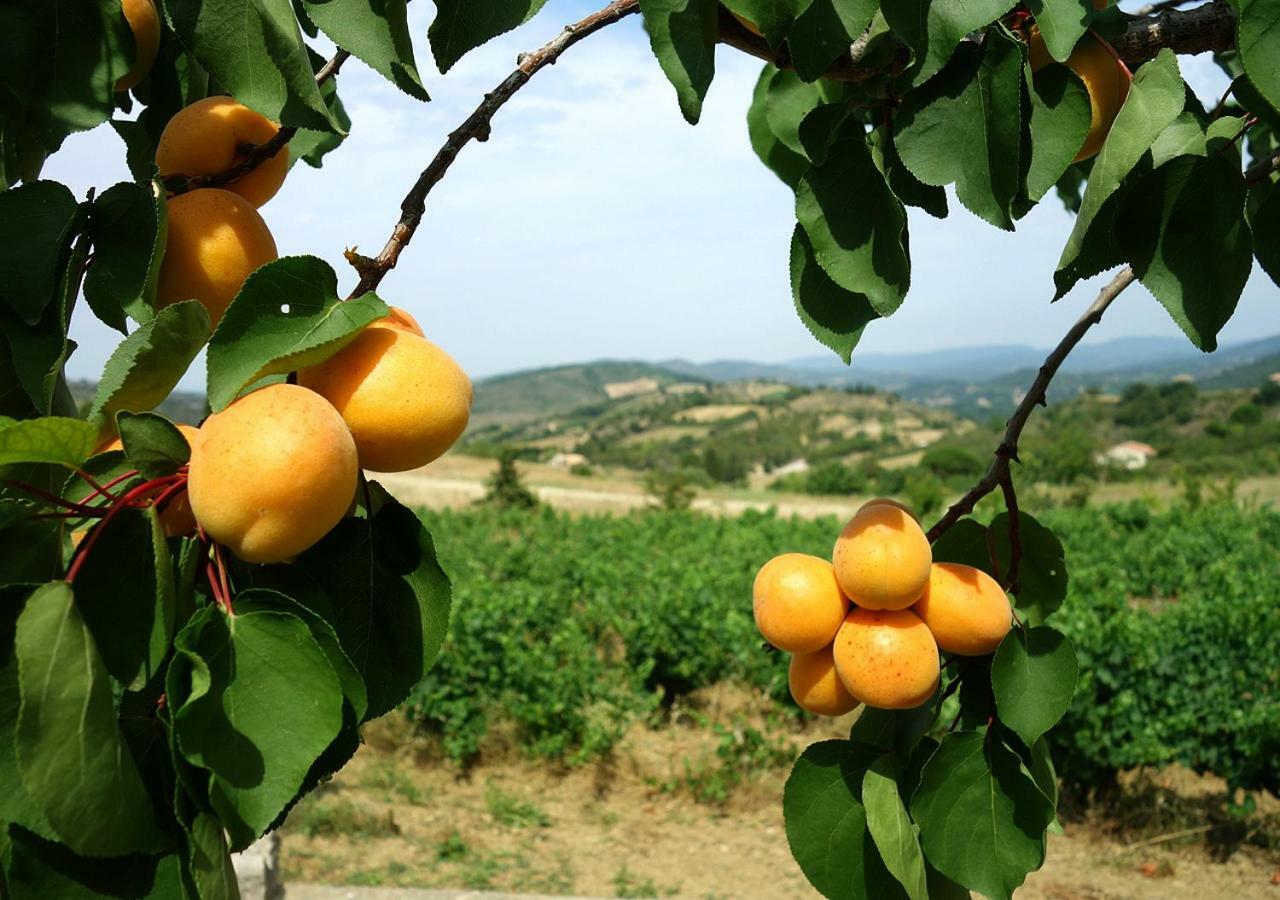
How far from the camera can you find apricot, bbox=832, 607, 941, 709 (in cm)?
97

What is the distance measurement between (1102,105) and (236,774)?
90 centimetres

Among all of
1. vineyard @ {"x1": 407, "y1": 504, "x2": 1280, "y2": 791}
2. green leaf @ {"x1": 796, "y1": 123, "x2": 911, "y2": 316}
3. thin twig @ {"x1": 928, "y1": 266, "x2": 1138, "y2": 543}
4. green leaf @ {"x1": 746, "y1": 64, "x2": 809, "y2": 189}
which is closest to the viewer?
green leaf @ {"x1": 796, "y1": 123, "x2": 911, "y2": 316}

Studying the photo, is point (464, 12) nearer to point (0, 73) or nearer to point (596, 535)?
point (0, 73)

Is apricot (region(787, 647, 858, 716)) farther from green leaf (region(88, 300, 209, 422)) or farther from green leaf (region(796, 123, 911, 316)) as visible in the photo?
green leaf (region(88, 300, 209, 422))

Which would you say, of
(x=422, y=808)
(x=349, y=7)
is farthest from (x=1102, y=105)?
(x=422, y=808)

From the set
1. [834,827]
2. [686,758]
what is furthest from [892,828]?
[686,758]

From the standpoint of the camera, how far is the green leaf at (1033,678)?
37.9 inches

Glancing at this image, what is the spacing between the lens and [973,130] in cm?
83

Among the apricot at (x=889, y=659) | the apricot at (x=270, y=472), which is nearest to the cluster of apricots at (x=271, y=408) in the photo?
the apricot at (x=270, y=472)

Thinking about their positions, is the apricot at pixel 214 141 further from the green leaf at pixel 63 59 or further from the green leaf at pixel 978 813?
the green leaf at pixel 978 813

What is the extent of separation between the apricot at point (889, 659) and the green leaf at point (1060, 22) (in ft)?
1.78

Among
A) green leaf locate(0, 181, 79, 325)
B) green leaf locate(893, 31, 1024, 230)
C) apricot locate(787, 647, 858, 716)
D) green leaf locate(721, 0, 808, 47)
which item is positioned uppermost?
green leaf locate(721, 0, 808, 47)

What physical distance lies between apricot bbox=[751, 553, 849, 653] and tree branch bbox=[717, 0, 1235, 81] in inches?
18.7

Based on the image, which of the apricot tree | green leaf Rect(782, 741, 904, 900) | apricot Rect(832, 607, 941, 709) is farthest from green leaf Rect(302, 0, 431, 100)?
green leaf Rect(782, 741, 904, 900)
